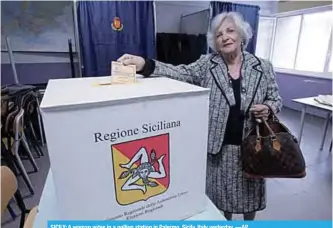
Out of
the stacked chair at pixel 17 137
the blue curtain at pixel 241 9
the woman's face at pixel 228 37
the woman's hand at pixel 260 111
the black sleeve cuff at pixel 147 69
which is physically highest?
the blue curtain at pixel 241 9

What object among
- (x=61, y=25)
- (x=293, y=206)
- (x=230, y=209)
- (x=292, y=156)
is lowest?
(x=293, y=206)

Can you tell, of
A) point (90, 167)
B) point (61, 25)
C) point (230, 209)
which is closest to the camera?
point (90, 167)

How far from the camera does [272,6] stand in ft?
17.7

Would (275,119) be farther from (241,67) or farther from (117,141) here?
(117,141)

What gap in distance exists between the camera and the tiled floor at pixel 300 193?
1.88 m

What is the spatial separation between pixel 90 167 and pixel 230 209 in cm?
96

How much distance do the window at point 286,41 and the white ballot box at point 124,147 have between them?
18.7 feet

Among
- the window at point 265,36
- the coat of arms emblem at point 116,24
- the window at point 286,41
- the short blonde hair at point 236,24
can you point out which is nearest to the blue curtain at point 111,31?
the coat of arms emblem at point 116,24

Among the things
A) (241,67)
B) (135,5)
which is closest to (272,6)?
(135,5)

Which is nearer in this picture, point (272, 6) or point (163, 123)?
point (163, 123)

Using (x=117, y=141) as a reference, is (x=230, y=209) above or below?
below

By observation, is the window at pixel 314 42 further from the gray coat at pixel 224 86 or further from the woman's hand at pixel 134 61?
the woman's hand at pixel 134 61

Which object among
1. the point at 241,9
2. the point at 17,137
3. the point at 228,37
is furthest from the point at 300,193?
the point at 241,9

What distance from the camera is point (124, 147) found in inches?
19.2
